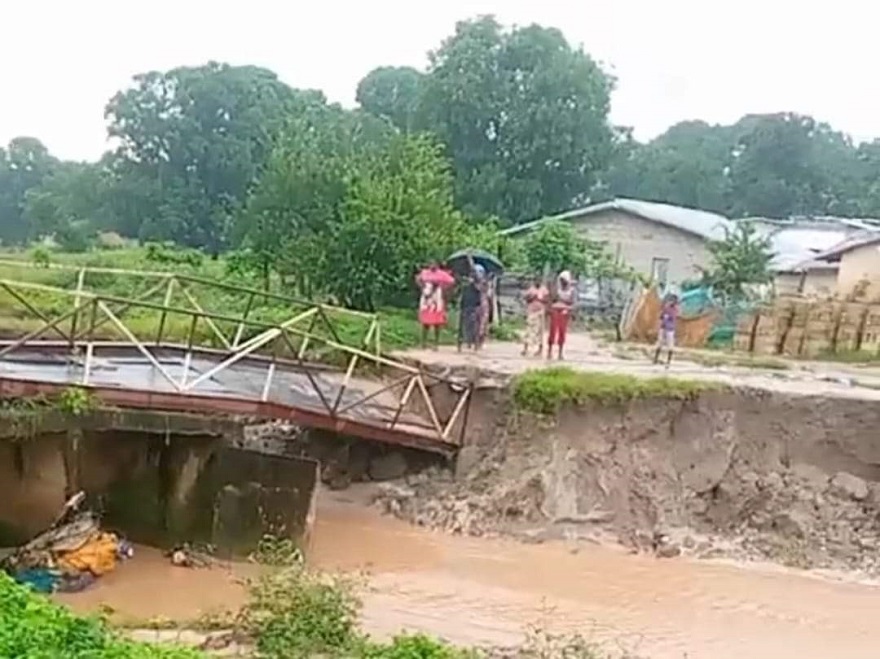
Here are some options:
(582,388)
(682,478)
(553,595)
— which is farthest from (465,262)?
(553,595)

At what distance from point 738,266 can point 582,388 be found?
46.4 feet

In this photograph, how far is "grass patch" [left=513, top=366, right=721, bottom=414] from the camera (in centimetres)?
1864

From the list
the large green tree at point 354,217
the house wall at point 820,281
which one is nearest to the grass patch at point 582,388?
the large green tree at point 354,217

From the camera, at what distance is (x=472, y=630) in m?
→ 14.1

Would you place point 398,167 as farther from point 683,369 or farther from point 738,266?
point 738,266

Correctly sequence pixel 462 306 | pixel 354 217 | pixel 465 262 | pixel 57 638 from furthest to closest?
pixel 354 217 < pixel 465 262 < pixel 462 306 < pixel 57 638

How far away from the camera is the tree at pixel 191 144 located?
160 ft

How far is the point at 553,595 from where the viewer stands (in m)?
15.7

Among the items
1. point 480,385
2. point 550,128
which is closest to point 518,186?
point 550,128

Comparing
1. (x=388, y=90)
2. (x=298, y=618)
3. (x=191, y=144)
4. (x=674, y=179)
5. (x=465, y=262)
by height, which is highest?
(x=388, y=90)

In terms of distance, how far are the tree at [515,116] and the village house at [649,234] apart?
6.88 meters

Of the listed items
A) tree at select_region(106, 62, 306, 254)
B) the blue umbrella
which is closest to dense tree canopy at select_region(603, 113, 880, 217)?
tree at select_region(106, 62, 306, 254)

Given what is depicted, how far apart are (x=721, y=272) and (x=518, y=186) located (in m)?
14.9

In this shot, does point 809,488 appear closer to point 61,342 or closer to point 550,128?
point 61,342
